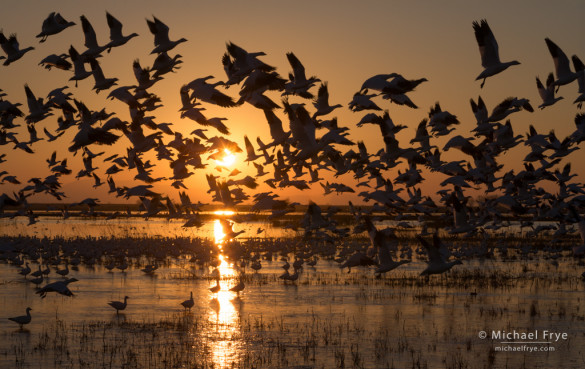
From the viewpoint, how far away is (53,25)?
51.4 feet

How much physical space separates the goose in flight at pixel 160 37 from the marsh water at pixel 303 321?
6.37 m

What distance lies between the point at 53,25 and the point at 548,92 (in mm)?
12271

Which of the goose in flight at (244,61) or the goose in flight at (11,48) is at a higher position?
the goose in flight at (11,48)

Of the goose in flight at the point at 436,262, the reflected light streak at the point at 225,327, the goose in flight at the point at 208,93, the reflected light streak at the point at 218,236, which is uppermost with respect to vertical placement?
the goose in flight at the point at 208,93

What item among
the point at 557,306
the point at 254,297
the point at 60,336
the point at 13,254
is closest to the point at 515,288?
the point at 557,306

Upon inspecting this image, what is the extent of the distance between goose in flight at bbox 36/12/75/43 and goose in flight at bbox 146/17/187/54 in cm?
172

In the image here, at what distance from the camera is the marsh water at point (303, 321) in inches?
560

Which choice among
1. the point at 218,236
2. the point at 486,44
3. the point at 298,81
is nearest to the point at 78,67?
the point at 298,81

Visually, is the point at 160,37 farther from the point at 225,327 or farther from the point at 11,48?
the point at 225,327

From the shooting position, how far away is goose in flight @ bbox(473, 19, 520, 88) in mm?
14750

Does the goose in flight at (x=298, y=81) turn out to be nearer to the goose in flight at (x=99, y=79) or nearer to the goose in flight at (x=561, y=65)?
the goose in flight at (x=99, y=79)

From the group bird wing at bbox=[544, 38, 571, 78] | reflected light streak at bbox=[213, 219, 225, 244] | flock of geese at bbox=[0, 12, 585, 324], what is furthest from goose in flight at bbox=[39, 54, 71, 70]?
reflected light streak at bbox=[213, 219, 225, 244]

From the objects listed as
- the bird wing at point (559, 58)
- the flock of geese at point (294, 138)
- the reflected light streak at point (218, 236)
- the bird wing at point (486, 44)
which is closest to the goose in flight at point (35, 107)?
the flock of geese at point (294, 138)

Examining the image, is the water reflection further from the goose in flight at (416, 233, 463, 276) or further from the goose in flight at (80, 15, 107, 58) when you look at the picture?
the goose in flight at (80, 15, 107, 58)
